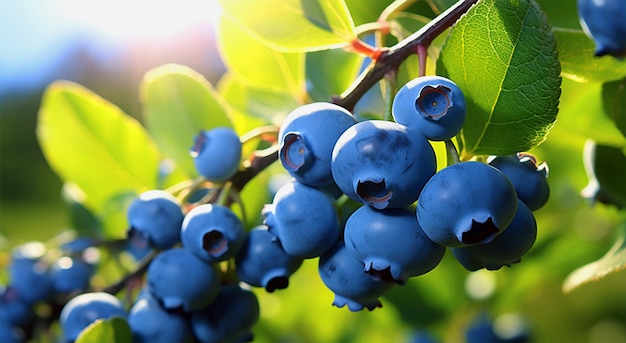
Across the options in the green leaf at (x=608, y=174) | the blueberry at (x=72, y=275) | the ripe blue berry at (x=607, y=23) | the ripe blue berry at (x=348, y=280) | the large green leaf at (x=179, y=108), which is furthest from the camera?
the blueberry at (x=72, y=275)

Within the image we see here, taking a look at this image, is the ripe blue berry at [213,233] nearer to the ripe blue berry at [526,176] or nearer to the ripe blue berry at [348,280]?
the ripe blue berry at [348,280]

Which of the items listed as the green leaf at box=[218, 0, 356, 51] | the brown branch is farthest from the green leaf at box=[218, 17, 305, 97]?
the brown branch

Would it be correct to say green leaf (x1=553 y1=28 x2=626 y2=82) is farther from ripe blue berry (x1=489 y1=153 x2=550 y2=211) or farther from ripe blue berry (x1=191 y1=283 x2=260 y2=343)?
ripe blue berry (x1=191 y1=283 x2=260 y2=343)

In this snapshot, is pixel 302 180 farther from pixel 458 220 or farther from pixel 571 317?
pixel 571 317

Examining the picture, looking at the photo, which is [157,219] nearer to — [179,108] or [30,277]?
[179,108]

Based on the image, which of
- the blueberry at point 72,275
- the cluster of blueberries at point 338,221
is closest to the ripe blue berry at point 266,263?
the cluster of blueberries at point 338,221
